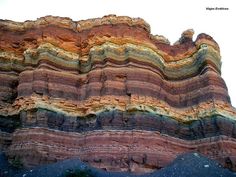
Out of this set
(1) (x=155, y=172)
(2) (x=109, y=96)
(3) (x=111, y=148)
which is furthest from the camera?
(2) (x=109, y=96)

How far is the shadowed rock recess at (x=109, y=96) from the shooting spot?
27656mm

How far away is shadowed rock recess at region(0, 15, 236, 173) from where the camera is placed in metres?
27.7

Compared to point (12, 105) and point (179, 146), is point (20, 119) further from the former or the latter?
point (179, 146)

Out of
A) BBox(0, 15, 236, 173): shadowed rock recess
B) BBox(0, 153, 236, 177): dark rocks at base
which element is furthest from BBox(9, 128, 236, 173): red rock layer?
BBox(0, 153, 236, 177): dark rocks at base

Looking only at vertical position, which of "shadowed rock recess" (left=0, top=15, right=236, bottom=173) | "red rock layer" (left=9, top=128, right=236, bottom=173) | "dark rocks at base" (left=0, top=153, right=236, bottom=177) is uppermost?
"shadowed rock recess" (left=0, top=15, right=236, bottom=173)

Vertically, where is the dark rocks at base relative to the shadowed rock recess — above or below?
below

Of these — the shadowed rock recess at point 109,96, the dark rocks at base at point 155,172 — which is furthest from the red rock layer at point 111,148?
the dark rocks at base at point 155,172

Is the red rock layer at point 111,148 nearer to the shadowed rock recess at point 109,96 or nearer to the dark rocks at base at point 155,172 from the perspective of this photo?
the shadowed rock recess at point 109,96

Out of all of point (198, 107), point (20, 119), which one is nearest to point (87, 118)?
point (20, 119)

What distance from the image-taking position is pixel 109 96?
30.5 metres

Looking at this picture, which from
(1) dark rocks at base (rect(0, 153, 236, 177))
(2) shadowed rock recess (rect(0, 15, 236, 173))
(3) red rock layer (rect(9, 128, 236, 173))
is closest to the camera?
(1) dark rocks at base (rect(0, 153, 236, 177))

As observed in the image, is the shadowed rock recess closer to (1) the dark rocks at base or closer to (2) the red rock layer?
(2) the red rock layer

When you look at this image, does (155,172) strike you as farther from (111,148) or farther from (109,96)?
(109,96)

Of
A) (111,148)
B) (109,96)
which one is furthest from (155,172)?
(109,96)
